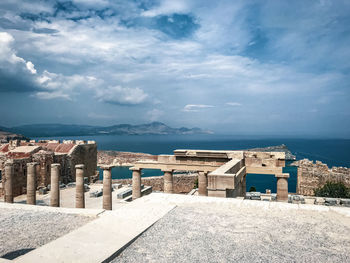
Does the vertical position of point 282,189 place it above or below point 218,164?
below

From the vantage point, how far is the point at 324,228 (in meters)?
6.59

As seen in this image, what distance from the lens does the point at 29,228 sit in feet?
26.9

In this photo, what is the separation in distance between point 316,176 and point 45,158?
27.8 meters

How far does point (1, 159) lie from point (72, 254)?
24.0m

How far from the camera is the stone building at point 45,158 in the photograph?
76.8ft

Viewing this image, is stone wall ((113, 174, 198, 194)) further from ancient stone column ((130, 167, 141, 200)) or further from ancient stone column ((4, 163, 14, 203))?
ancient stone column ((4, 163, 14, 203))

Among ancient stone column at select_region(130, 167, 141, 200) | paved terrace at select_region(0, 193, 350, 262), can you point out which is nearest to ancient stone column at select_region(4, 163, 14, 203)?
ancient stone column at select_region(130, 167, 141, 200)

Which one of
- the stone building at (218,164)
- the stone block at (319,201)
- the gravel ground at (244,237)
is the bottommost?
the stone block at (319,201)

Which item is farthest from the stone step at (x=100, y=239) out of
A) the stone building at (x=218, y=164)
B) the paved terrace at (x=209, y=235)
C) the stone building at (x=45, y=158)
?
the stone building at (x=45, y=158)

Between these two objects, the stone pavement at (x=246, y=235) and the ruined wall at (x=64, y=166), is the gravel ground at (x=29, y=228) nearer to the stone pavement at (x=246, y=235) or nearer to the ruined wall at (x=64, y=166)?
the stone pavement at (x=246, y=235)

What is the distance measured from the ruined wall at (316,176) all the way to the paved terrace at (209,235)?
25.8 meters

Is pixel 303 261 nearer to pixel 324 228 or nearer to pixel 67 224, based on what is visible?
pixel 324 228

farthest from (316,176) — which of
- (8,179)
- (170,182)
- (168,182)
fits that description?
(8,179)

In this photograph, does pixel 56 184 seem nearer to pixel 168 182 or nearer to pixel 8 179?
pixel 8 179
